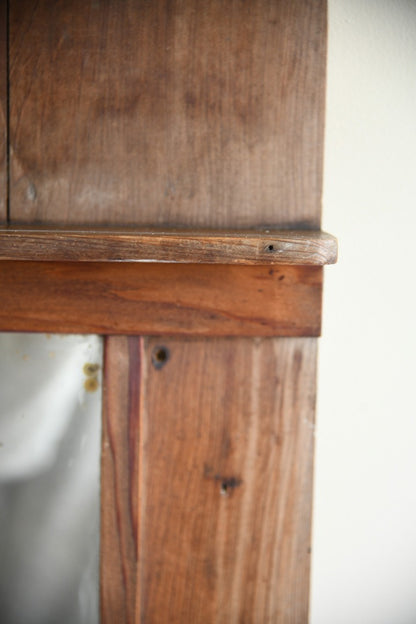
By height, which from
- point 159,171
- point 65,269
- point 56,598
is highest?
point 159,171

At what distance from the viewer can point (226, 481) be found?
584mm

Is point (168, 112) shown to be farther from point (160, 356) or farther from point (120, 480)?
point (120, 480)

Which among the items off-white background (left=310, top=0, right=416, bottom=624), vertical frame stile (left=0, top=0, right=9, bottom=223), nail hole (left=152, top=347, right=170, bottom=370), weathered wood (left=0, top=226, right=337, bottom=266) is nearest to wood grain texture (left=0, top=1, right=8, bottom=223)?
vertical frame stile (left=0, top=0, right=9, bottom=223)

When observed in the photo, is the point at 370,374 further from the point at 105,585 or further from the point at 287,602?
the point at 105,585

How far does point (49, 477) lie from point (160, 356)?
197 mm

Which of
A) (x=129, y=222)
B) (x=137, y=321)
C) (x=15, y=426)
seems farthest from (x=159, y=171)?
(x=15, y=426)

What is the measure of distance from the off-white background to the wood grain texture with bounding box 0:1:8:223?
15.9 inches

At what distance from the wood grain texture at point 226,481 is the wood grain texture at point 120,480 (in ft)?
0.04

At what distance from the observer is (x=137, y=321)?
0.57 m

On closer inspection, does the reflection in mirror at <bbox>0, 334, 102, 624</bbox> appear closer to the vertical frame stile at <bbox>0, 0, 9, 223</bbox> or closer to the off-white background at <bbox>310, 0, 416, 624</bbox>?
the vertical frame stile at <bbox>0, 0, 9, 223</bbox>

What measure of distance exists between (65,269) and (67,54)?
0.24 m

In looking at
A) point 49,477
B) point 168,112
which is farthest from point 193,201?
point 49,477

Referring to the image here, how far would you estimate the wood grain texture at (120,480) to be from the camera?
1.90 feet

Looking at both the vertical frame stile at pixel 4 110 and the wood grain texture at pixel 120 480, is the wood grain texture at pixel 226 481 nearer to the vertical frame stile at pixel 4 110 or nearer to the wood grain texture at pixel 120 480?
the wood grain texture at pixel 120 480
